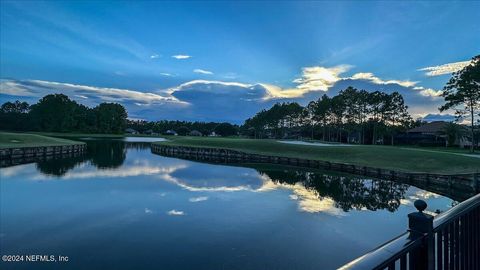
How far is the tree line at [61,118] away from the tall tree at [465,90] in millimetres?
101295

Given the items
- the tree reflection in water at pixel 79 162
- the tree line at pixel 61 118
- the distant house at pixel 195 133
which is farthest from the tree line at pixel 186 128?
the tree reflection in water at pixel 79 162

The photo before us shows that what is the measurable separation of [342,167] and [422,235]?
26.6 meters

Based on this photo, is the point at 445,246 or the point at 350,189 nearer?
the point at 445,246

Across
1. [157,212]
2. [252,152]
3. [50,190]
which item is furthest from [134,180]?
[252,152]

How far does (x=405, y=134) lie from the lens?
59688 mm

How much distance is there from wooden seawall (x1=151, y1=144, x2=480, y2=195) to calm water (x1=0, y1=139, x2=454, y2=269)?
2.39 m

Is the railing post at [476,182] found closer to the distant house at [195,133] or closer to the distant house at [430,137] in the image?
the distant house at [430,137]

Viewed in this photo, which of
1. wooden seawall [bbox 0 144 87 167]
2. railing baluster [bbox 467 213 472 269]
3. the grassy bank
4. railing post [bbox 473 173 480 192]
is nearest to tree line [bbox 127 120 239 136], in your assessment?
the grassy bank

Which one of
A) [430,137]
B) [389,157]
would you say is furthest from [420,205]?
[430,137]

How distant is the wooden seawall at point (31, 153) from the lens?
2892 centimetres

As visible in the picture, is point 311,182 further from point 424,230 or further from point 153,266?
point 424,230

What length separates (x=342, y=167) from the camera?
27344 mm

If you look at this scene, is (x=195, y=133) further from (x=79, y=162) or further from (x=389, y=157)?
(x=389, y=157)

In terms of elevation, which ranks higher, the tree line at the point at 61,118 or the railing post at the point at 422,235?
the tree line at the point at 61,118
